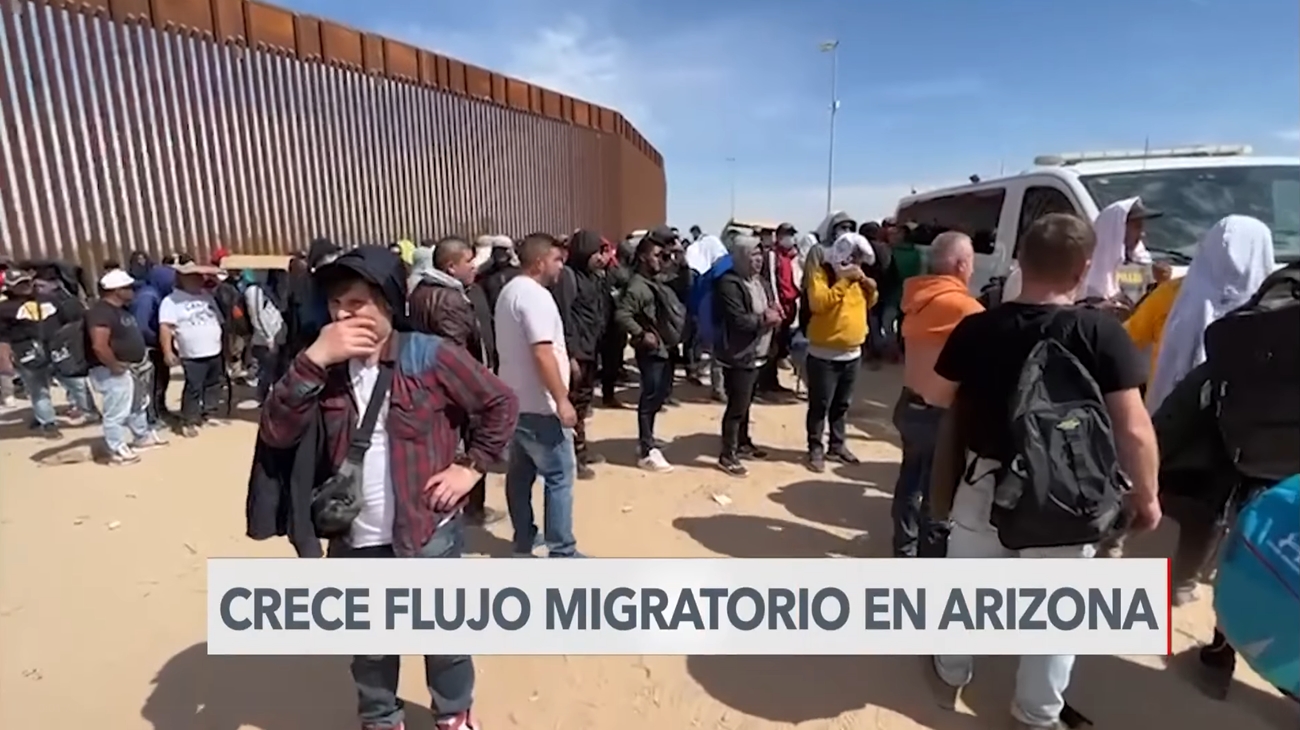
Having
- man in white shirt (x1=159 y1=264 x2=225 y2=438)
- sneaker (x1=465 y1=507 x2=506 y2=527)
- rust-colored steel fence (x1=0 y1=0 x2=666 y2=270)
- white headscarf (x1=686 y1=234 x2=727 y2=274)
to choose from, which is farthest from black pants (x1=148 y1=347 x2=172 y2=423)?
white headscarf (x1=686 y1=234 x2=727 y2=274)

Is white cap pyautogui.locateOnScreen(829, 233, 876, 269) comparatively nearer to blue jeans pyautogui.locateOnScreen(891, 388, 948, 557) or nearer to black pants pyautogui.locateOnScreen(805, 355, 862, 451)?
black pants pyautogui.locateOnScreen(805, 355, 862, 451)

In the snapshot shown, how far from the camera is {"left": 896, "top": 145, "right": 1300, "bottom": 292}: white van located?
179 inches

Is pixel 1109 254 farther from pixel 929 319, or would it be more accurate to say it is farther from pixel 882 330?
pixel 882 330

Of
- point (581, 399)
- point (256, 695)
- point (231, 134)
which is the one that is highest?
point (231, 134)

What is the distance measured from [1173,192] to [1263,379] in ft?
10.4

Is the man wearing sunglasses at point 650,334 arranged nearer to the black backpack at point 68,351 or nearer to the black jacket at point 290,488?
the black jacket at point 290,488

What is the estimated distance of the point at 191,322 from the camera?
6020 mm

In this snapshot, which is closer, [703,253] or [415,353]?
[415,353]

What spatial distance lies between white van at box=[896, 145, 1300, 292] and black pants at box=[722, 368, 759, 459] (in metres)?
2.42

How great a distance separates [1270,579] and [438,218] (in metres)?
14.2

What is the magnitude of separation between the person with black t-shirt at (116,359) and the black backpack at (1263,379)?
6560mm

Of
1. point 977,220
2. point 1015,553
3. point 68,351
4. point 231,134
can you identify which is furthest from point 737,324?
point 231,134

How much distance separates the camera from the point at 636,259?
5602 millimetres
